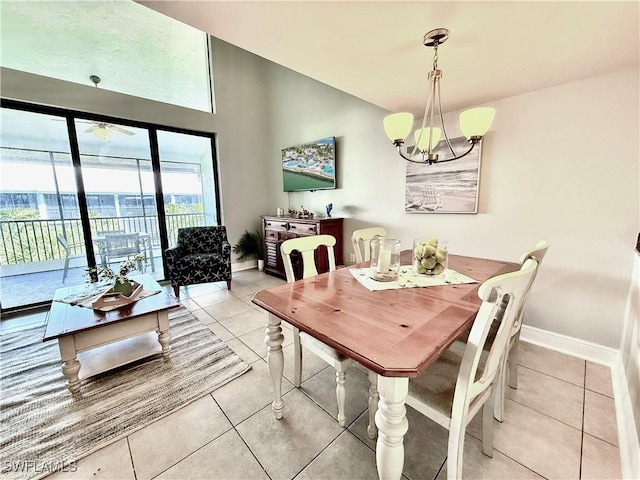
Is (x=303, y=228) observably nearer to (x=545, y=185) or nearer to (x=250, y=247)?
(x=250, y=247)

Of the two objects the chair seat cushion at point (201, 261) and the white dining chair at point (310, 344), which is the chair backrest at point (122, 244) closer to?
the chair seat cushion at point (201, 261)

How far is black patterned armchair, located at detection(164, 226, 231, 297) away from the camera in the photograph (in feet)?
10.6

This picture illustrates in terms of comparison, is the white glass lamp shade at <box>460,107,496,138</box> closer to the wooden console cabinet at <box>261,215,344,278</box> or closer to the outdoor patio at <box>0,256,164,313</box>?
the wooden console cabinet at <box>261,215,344,278</box>

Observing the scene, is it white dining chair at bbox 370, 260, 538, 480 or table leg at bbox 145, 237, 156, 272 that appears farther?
table leg at bbox 145, 237, 156, 272

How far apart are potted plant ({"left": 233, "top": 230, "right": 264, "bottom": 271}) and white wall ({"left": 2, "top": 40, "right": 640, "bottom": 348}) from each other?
1786 mm

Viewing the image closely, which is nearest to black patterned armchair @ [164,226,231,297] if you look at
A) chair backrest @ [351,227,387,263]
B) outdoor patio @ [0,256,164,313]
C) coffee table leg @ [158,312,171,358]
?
outdoor patio @ [0,256,164,313]

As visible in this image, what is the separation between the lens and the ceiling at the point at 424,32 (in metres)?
1.21

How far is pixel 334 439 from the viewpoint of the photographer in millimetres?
1319

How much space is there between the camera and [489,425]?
1201mm

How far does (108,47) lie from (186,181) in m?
1.79

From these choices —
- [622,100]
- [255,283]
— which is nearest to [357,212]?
[255,283]

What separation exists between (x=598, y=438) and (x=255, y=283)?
351 centimetres

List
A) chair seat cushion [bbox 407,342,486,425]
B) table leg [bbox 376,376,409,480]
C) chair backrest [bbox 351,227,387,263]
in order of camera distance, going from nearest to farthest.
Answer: table leg [bbox 376,376,409,480] → chair seat cushion [bbox 407,342,486,425] → chair backrest [bbox 351,227,387,263]

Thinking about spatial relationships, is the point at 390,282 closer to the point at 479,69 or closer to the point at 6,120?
the point at 479,69
